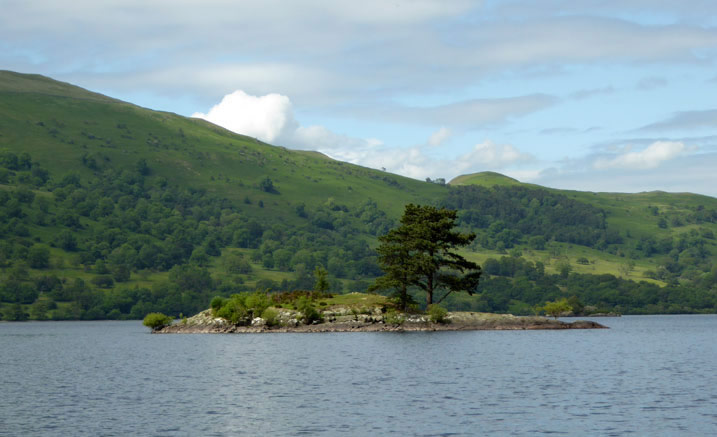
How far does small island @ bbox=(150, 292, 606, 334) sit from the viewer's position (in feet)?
438

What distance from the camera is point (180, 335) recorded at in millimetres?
145500

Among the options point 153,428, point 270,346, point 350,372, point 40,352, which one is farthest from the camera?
point 40,352

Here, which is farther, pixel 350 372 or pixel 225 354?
pixel 225 354

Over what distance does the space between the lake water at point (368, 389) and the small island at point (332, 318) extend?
852 inches

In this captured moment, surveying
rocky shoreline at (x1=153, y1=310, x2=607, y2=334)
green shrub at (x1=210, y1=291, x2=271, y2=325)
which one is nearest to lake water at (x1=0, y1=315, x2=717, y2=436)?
rocky shoreline at (x1=153, y1=310, x2=607, y2=334)

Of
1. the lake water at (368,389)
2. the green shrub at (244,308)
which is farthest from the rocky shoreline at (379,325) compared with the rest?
the lake water at (368,389)

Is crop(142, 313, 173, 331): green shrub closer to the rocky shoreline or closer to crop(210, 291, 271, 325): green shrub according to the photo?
the rocky shoreline

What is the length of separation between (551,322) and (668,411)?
333 ft

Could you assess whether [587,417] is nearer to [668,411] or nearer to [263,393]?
[668,411]

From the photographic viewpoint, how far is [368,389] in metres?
62.2

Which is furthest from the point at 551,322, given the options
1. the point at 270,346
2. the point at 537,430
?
the point at 537,430

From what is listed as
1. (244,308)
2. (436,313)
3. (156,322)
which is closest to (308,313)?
(244,308)

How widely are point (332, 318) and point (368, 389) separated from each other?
74645 mm

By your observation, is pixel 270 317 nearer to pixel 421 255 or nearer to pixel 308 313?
pixel 308 313
